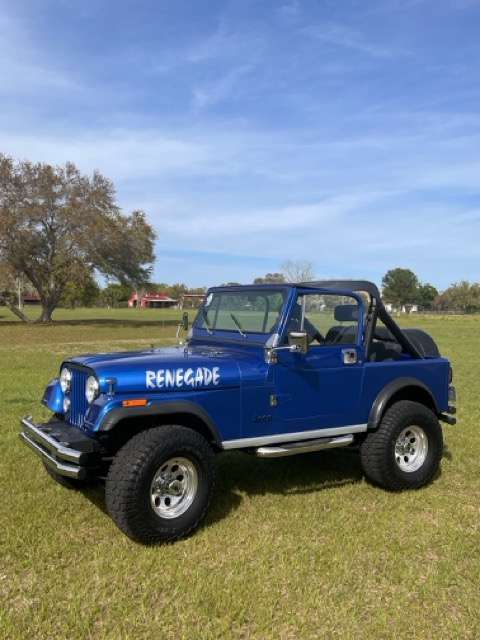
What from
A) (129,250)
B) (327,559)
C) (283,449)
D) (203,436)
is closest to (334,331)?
(283,449)

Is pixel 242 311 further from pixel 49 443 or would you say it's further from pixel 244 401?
pixel 49 443

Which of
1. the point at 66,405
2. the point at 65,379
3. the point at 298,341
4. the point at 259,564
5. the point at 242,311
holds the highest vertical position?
the point at 242,311

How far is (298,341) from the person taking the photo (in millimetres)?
4812

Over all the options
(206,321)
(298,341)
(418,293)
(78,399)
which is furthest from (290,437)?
(418,293)

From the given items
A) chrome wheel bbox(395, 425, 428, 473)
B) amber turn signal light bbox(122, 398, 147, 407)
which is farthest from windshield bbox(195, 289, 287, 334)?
chrome wheel bbox(395, 425, 428, 473)

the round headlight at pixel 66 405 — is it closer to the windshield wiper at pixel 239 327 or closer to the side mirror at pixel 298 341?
the windshield wiper at pixel 239 327

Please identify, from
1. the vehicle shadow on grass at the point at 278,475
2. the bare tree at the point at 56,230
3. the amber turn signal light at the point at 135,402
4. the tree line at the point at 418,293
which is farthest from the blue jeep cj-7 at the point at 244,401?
the tree line at the point at 418,293

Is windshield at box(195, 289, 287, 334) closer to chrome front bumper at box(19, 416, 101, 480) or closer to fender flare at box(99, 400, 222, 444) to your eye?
fender flare at box(99, 400, 222, 444)

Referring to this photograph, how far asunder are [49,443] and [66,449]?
0.28 meters

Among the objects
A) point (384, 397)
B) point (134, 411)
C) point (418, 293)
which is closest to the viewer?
point (134, 411)

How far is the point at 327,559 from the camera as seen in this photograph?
4121 millimetres

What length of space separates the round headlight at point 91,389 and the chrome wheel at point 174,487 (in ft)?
2.49

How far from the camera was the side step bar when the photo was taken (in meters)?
4.78

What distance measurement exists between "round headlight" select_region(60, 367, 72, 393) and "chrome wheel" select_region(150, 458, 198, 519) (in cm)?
125
